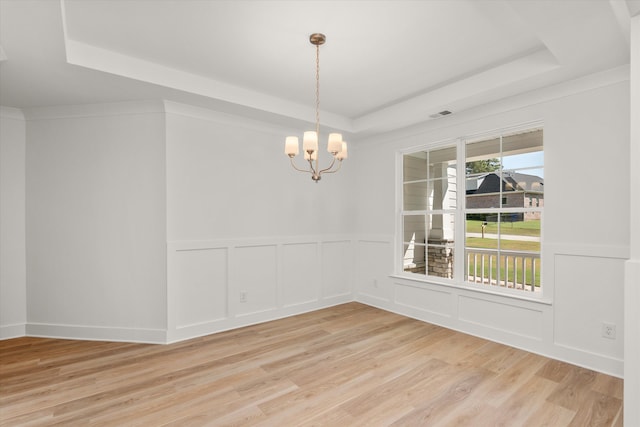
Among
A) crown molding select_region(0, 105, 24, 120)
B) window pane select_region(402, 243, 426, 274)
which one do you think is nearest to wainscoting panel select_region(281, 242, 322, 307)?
window pane select_region(402, 243, 426, 274)

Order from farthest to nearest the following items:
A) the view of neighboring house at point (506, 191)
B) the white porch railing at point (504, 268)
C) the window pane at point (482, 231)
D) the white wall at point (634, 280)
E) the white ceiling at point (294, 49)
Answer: the window pane at point (482, 231) → the white porch railing at point (504, 268) → the view of neighboring house at point (506, 191) → the white ceiling at point (294, 49) → the white wall at point (634, 280)

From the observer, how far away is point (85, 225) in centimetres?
364

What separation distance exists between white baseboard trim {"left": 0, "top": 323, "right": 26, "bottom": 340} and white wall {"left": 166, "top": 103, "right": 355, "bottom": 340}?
5.65 ft

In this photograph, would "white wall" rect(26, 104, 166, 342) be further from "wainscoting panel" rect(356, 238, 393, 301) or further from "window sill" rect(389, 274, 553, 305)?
"window sill" rect(389, 274, 553, 305)

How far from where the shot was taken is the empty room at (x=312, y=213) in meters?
2.31

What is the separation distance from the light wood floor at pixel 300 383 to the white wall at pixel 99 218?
1.04 feet

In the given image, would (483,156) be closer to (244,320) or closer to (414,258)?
(414,258)

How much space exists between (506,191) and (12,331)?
568 centimetres

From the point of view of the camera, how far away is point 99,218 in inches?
143

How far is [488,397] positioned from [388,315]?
2049 millimetres

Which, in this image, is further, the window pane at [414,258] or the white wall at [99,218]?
the window pane at [414,258]

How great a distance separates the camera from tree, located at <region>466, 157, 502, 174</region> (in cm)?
368

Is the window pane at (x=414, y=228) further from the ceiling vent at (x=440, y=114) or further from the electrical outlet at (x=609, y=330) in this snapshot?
the electrical outlet at (x=609, y=330)

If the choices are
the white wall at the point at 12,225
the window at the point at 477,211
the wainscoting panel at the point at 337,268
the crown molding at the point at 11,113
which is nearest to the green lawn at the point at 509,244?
the window at the point at 477,211
